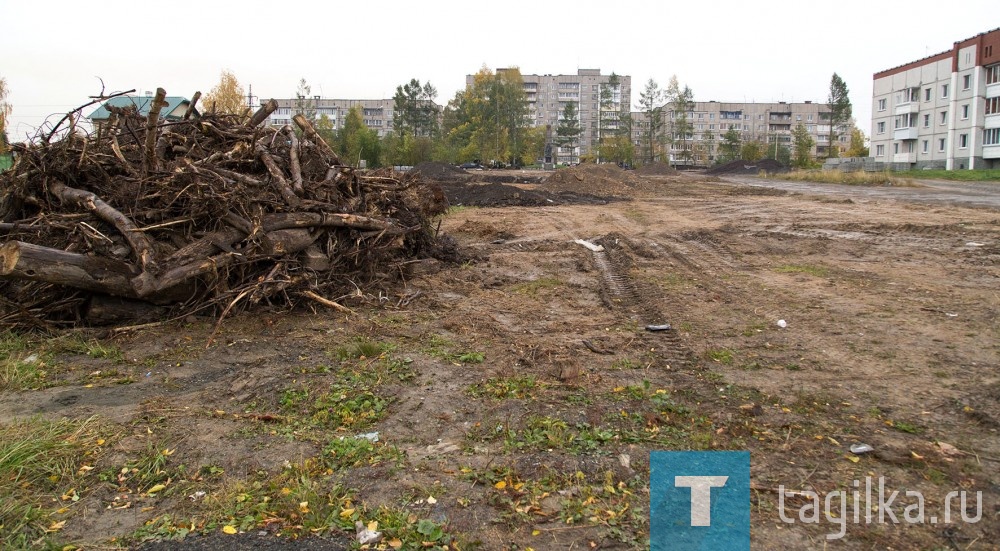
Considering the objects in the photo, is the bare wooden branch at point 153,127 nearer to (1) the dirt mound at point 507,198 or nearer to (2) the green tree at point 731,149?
(1) the dirt mound at point 507,198

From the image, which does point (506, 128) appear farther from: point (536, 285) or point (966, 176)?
point (536, 285)

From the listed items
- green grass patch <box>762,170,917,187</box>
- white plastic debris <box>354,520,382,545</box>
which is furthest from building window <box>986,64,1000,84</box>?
white plastic debris <box>354,520,382,545</box>

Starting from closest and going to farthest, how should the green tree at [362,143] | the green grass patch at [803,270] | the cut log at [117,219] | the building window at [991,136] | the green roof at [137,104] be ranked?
1. the cut log at [117,219]
2. the green roof at [137,104]
3. the green grass patch at [803,270]
4. the green tree at [362,143]
5. the building window at [991,136]

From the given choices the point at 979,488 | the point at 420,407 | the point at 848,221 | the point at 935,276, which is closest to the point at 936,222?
the point at 848,221

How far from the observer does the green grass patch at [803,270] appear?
9180 mm

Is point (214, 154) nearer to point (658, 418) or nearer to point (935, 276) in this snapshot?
point (658, 418)

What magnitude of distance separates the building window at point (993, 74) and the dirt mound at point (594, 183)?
40.0 m

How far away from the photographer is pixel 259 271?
23.4 ft

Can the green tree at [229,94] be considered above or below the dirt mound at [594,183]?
above

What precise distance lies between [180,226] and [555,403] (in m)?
4.71

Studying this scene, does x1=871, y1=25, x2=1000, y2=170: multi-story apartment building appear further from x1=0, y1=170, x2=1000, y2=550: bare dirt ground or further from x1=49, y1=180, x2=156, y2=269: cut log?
x1=49, y1=180, x2=156, y2=269: cut log

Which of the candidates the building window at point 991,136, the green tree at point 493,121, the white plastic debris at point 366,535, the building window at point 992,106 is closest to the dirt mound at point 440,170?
the green tree at point 493,121

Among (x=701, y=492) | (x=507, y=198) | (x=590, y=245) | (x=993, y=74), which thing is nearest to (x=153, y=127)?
(x=701, y=492)

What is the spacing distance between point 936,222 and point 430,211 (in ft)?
36.7
